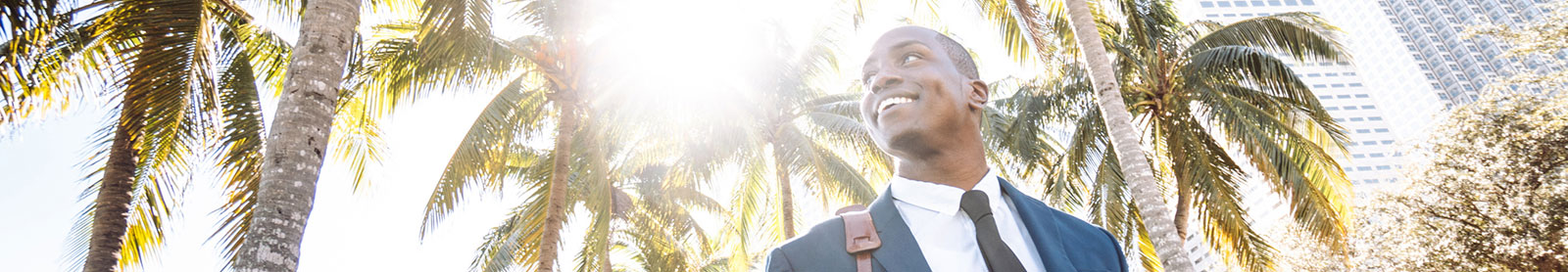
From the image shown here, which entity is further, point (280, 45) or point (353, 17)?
point (280, 45)

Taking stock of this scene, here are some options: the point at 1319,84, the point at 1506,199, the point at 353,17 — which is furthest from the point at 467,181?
the point at 1319,84

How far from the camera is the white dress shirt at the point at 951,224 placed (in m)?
1.25

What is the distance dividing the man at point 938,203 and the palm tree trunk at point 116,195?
21.8ft

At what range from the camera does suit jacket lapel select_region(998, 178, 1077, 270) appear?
1.27 metres

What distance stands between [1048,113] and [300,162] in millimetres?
10778

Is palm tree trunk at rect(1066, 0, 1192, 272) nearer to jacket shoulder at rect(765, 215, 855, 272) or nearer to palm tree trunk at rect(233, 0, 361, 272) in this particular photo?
palm tree trunk at rect(233, 0, 361, 272)

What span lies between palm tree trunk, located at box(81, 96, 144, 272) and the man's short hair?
6612 mm

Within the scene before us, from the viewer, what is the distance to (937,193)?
53.2 inches

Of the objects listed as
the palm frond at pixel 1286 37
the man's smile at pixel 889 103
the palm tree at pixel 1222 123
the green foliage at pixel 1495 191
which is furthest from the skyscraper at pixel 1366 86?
the man's smile at pixel 889 103

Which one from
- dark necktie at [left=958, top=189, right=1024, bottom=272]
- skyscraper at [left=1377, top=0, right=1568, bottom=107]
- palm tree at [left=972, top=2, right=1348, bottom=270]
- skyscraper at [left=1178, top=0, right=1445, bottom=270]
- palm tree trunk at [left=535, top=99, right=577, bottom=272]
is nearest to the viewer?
dark necktie at [left=958, top=189, right=1024, bottom=272]

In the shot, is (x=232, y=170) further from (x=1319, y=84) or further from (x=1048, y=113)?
(x=1319, y=84)

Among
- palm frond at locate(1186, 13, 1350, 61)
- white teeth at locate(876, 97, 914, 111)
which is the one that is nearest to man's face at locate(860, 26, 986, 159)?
Answer: white teeth at locate(876, 97, 914, 111)

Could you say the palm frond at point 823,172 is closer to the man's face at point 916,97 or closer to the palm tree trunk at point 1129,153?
the palm tree trunk at point 1129,153

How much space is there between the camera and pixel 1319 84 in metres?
116
